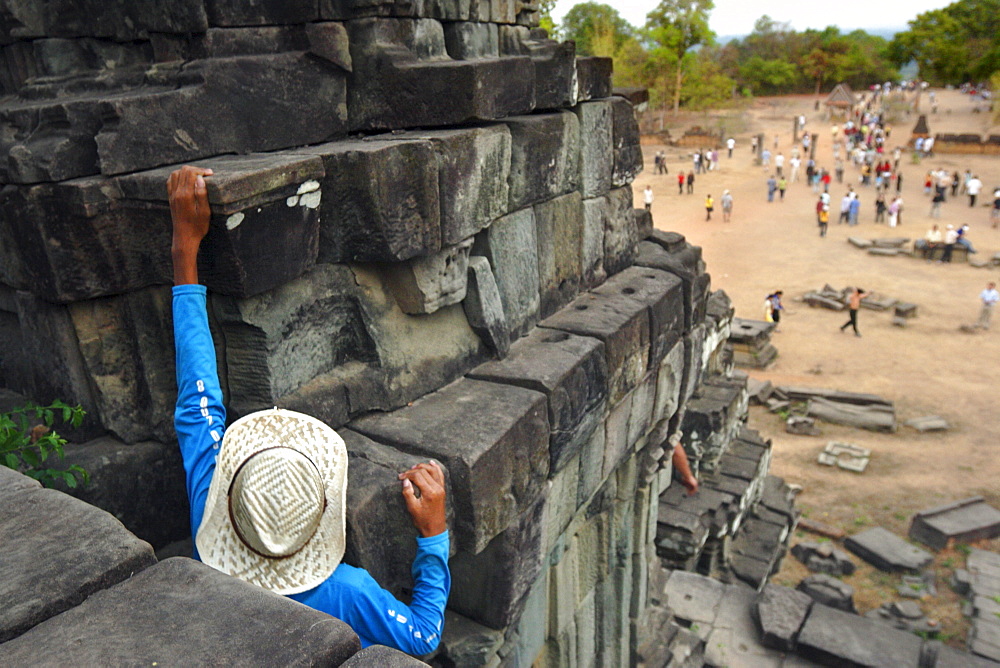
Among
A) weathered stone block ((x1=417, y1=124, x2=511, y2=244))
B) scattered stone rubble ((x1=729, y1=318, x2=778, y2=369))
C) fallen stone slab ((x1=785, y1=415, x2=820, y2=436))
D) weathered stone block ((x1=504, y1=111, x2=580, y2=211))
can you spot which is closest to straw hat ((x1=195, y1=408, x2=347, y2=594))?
weathered stone block ((x1=417, y1=124, x2=511, y2=244))

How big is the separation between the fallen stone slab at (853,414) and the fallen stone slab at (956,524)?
7.82 feet

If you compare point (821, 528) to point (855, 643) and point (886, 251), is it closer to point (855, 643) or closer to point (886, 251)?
point (855, 643)

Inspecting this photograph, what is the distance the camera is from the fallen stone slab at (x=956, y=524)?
364 inches

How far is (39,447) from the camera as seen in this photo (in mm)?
2438

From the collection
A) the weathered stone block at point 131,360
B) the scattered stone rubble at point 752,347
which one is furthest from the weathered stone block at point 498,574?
the scattered stone rubble at point 752,347

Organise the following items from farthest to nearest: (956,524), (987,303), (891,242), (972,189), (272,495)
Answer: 1. (972,189)
2. (891,242)
3. (987,303)
4. (956,524)
5. (272,495)

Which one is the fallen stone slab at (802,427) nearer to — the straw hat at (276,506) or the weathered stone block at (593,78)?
the weathered stone block at (593,78)

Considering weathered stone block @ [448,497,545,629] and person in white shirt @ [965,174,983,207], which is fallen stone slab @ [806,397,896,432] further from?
person in white shirt @ [965,174,983,207]

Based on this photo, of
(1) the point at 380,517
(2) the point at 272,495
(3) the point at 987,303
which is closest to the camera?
(2) the point at 272,495

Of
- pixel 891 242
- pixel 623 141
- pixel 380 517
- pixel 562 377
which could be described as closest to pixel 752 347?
pixel 891 242

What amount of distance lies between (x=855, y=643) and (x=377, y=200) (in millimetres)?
6415

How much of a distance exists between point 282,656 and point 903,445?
39.8ft

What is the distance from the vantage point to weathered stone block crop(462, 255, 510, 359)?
3.44 meters

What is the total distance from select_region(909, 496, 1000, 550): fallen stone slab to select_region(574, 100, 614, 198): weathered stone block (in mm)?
7359
